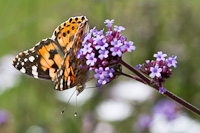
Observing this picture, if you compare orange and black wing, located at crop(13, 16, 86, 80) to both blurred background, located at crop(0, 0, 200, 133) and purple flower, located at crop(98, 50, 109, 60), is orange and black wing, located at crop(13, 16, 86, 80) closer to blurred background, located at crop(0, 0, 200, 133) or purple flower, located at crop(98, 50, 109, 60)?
purple flower, located at crop(98, 50, 109, 60)

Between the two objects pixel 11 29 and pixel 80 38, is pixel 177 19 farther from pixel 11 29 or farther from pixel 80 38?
pixel 80 38

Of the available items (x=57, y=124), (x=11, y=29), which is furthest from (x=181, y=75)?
(x=11, y=29)

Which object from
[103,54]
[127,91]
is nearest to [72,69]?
[103,54]

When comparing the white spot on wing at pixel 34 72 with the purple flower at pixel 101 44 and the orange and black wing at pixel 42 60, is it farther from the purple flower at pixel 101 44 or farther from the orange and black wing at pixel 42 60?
the purple flower at pixel 101 44

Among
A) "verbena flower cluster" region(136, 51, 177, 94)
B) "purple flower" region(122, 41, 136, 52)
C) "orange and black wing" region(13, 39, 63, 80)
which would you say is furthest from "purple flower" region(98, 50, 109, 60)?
"orange and black wing" region(13, 39, 63, 80)

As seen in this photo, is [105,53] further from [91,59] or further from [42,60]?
[42,60]
